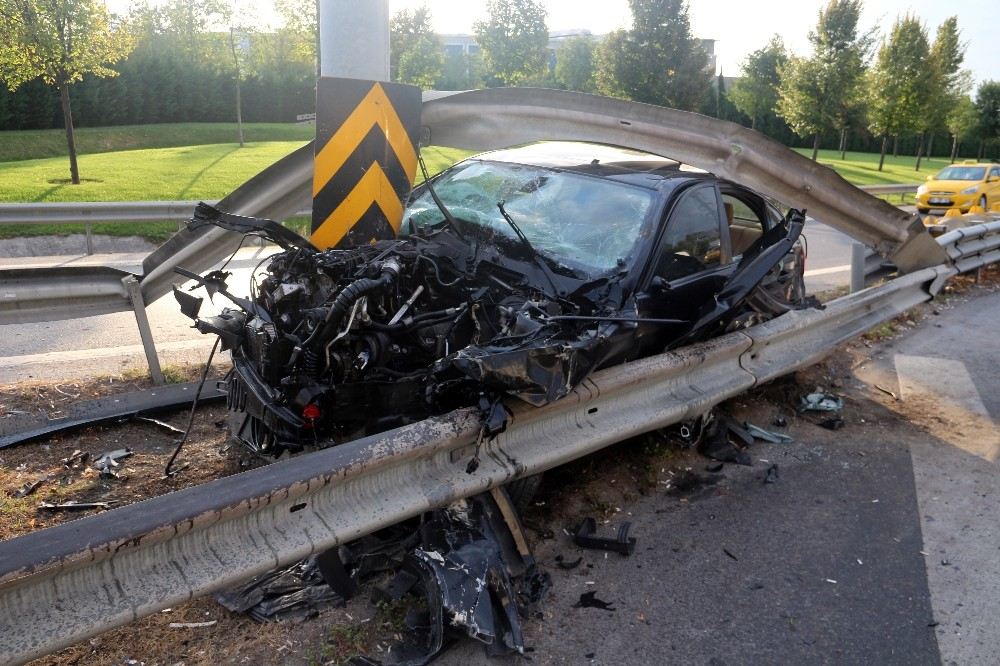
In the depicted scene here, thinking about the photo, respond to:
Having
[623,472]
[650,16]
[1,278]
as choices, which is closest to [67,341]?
[1,278]

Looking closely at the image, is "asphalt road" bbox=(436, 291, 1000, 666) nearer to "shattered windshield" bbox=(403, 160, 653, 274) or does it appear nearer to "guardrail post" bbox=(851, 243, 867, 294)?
"shattered windshield" bbox=(403, 160, 653, 274)

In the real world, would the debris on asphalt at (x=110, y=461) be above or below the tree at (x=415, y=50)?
below

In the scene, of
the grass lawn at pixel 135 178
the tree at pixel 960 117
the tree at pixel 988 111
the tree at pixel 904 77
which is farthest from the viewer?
the tree at pixel 988 111

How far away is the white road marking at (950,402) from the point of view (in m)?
5.51

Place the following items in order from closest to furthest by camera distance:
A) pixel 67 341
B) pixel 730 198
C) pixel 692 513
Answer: pixel 692 513 < pixel 730 198 < pixel 67 341

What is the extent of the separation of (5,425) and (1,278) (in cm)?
94

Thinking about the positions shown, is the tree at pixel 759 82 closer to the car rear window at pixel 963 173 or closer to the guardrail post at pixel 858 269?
the car rear window at pixel 963 173

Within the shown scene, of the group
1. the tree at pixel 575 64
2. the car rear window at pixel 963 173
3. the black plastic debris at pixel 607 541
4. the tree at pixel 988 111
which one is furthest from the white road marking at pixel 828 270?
the tree at pixel 988 111

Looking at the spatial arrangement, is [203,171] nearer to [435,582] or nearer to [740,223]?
[740,223]

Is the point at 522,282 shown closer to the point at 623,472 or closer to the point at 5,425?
the point at 623,472

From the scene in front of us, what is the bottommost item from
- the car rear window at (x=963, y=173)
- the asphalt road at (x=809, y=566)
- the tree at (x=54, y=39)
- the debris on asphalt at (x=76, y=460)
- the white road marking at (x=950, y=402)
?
the asphalt road at (x=809, y=566)

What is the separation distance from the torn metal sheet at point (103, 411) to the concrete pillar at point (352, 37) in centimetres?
250

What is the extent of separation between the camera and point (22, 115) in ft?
93.9

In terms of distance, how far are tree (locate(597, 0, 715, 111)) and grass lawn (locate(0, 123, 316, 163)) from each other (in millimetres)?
13777
